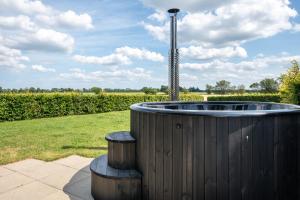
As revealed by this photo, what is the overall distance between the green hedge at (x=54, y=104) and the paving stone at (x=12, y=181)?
7925mm

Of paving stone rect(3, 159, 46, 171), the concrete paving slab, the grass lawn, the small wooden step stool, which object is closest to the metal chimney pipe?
the grass lawn

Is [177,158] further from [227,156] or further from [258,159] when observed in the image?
[258,159]

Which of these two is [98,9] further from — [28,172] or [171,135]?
[171,135]

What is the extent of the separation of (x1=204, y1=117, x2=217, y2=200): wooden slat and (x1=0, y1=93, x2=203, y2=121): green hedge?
1060cm

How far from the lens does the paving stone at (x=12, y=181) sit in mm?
3229

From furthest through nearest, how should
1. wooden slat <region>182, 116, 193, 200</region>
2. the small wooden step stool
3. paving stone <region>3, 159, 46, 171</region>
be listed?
paving stone <region>3, 159, 46, 171</region>
the small wooden step stool
wooden slat <region>182, 116, 193, 200</region>

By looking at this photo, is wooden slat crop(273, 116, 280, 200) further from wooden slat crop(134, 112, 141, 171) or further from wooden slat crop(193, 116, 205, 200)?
wooden slat crop(134, 112, 141, 171)

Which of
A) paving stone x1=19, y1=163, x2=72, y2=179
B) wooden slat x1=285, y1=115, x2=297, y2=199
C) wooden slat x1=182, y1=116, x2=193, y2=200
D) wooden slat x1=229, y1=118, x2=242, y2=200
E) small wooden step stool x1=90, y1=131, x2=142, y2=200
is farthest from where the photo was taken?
paving stone x1=19, y1=163, x2=72, y2=179

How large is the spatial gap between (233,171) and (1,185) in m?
3.08

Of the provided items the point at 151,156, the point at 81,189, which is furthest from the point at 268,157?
the point at 81,189

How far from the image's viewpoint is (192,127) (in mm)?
2232

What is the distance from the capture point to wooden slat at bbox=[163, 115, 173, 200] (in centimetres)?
237

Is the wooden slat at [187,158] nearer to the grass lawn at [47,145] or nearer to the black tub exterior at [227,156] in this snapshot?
the black tub exterior at [227,156]

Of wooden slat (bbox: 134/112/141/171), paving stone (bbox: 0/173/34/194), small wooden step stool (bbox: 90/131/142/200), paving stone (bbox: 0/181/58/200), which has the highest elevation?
wooden slat (bbox: 134/112/141/171)
